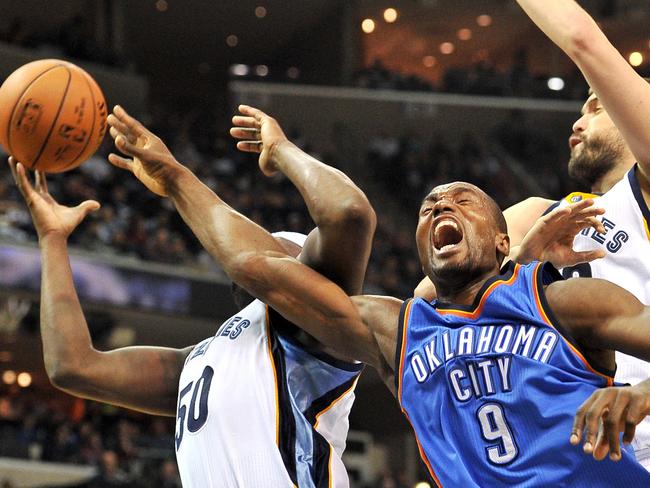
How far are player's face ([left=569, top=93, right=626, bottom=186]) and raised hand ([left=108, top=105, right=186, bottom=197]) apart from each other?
4.69ft

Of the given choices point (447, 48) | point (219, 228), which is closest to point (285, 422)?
point (219, 228)

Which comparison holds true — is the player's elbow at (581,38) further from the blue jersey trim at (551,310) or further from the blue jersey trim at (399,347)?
the blue jersey trim at (399,347)

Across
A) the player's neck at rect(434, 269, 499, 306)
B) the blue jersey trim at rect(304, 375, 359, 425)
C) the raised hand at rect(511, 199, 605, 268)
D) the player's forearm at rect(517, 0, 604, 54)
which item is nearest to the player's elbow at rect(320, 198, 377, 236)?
the player's neck at rect(434, 269, 499, 306)

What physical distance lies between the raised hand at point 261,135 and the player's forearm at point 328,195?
15 cm

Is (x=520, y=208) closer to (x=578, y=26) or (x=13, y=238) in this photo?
(x=578, y=26)

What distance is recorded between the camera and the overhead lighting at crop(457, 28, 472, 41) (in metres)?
26.1

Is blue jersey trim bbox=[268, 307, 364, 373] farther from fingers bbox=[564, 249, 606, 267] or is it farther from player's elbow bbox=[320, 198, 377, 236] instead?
fingers bbox=[564, 249, 606, 267]

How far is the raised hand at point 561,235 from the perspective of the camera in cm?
333

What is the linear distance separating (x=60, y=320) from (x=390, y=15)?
2198cm

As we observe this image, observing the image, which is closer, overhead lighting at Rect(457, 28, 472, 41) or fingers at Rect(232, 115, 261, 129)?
fingers at Rect(232, 115, 261, 129)

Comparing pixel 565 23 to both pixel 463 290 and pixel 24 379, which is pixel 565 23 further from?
pixel 24 379

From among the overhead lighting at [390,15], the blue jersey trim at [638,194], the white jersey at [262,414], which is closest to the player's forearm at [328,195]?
the white jersey at [262,414]

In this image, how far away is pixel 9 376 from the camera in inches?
788

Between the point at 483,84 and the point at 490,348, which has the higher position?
the point at 490,348
